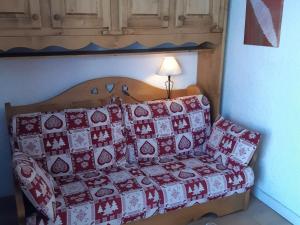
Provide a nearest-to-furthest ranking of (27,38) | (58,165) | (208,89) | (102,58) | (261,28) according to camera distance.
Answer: (27,38), (58,165), (261,28), (102,58), (208,89)

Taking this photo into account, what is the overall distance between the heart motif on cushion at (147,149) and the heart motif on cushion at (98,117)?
1.29 ft

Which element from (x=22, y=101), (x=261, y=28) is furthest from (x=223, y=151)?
(x=22, y=101)

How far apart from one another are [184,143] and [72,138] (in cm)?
94

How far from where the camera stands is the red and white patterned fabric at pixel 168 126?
8.08ft

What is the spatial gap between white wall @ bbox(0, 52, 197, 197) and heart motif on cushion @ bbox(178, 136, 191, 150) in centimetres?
69

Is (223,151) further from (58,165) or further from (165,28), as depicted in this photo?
(58,165)

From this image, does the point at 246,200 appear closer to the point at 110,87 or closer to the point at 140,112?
the point at 140,112

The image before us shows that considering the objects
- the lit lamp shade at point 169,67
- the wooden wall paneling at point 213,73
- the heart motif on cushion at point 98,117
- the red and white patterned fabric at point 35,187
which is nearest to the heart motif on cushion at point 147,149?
the heart motif on cushion at point 98,117

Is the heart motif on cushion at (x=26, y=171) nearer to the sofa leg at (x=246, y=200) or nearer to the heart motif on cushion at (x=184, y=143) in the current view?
the heart motif on cushion at (x=184, y=143)

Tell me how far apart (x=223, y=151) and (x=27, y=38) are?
167 cm

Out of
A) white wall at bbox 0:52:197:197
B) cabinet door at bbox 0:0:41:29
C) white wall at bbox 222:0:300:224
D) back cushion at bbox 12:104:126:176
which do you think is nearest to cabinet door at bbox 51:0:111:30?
cabinet door at bbox 0:0:41:29

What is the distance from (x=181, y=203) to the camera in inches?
82.4

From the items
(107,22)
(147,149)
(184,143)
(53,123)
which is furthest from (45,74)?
(184,143)

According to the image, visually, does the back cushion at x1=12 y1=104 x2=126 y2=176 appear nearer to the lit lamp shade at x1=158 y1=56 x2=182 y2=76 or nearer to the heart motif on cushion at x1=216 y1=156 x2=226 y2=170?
the lit lamp shade at x1=158 y1=56 x2=182 y2=76
